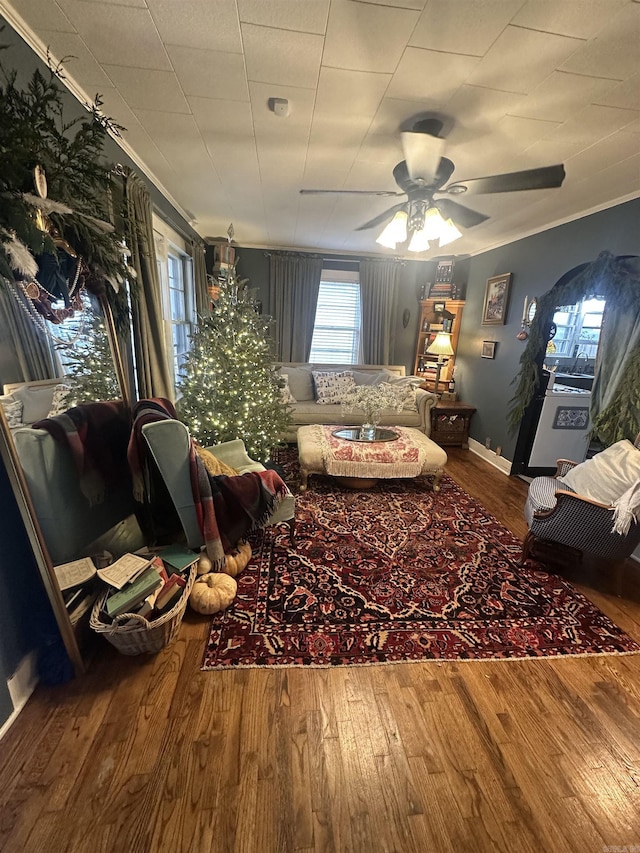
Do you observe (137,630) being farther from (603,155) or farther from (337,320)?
(337,320)

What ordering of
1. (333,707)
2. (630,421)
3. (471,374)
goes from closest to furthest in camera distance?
(333,707) < (630,421) < (471,374)

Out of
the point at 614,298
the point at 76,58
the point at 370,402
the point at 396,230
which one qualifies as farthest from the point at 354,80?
the point at 614,298

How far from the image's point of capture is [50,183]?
1206 millimetres

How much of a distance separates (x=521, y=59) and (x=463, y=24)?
0.33 metres

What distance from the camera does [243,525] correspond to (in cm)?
206

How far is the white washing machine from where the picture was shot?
352 centimetres

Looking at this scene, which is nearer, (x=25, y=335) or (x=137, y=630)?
(x=25, y=335)

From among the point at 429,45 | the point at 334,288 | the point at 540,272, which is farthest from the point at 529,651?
the point at 334,288

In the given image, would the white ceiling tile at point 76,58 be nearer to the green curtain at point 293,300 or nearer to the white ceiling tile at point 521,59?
the white ceiling tile at point 521,59

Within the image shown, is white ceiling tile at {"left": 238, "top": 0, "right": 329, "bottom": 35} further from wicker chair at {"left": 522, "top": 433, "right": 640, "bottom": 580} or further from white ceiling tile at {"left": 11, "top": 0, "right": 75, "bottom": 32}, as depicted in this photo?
wicker chair at {"left": 522, "top": 433, "right": 640, "bottom": 580}

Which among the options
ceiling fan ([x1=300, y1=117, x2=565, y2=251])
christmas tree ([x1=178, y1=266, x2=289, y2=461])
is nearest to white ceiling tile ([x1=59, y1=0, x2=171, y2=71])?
ceiling fan ([x1=300, y1=117, x2=565, y2=251])

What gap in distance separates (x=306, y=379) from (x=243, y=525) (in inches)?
120

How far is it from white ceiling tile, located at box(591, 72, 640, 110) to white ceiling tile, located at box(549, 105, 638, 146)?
34 mm

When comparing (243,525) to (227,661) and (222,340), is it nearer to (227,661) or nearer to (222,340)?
(227,661)
